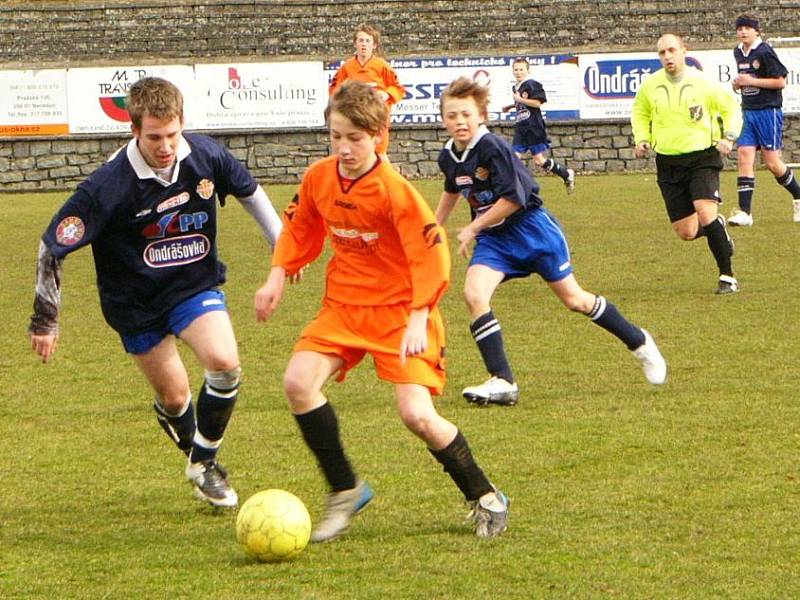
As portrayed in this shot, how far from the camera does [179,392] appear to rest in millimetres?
5984

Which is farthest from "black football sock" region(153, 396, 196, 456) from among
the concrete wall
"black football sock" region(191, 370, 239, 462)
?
the concrete wall

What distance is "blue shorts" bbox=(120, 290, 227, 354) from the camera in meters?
5.66

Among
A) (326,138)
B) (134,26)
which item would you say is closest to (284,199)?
(326,138)

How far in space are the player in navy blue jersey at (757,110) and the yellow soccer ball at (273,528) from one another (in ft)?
36.4

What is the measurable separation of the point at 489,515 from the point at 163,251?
5.30 feet

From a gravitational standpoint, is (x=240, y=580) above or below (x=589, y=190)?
above

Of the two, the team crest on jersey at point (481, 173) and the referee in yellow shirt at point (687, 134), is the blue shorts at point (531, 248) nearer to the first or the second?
the team crest on jersey at point (481, 173)

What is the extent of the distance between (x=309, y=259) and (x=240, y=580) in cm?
131

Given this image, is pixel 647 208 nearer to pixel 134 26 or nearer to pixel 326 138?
pixel 326 138

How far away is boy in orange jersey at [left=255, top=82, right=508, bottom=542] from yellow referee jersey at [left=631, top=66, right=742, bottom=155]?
6.09 m

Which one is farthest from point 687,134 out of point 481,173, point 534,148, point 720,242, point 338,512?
point 534,148

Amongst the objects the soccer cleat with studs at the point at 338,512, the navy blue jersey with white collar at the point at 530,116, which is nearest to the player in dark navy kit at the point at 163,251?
the soccer cleat with studs at the point at 338,512

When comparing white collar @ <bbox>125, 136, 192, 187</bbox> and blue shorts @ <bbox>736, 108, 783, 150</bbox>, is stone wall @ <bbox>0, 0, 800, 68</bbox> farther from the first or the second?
white collar @ <bbox>125, 136, 192, 187</bbox>

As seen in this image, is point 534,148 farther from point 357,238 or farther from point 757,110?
point 357,238
